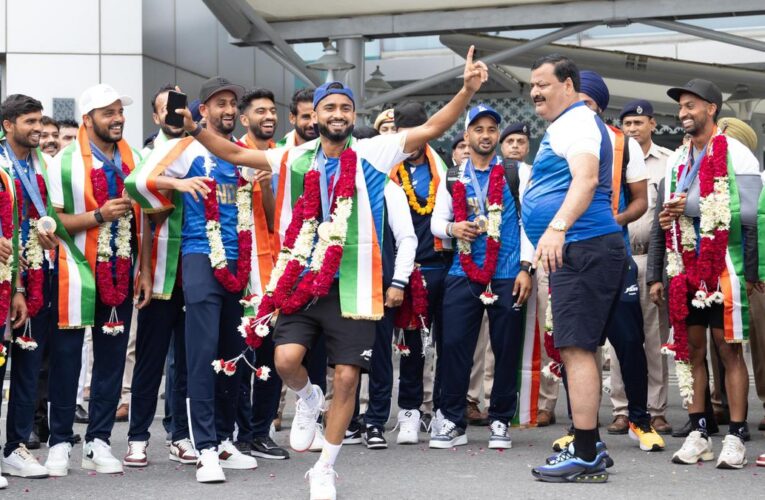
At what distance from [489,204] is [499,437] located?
5.31ft

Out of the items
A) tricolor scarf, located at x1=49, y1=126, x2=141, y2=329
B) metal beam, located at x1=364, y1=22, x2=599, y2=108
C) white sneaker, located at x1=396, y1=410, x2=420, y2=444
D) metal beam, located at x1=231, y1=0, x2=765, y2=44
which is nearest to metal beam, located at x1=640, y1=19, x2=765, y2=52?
metal beam, located at x1=231, y1=0, x2=765, y2=44

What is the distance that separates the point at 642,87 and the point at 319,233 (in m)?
16.6

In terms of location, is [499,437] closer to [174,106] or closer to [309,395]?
[309,395]

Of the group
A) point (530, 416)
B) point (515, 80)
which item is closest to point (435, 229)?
point (530, 416)

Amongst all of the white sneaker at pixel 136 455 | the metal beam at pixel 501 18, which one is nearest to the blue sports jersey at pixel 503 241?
the white sneaker at pixel 136 455

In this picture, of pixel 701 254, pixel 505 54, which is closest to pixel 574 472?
pixel 701 254

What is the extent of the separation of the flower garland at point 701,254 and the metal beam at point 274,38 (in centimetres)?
865

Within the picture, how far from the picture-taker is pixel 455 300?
8695 millimetres

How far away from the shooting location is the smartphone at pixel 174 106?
22.6ft

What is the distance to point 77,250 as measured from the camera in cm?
764

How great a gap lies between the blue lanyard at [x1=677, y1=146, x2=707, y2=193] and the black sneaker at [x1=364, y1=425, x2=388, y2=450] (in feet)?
8.51

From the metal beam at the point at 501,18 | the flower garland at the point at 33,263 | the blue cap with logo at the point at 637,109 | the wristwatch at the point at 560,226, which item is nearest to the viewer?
the wristwatch at the point at 560,226

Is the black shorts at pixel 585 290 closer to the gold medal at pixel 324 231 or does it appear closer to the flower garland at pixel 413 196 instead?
the gold medal at pixel 324 231

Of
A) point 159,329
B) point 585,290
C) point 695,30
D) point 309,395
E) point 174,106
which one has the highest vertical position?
point 695,30
